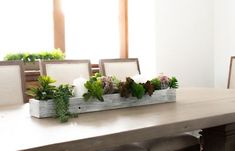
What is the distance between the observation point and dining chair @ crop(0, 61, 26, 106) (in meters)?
2.10

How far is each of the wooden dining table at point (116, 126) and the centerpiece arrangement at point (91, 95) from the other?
4 centimetres

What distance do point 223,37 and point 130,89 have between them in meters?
2.86

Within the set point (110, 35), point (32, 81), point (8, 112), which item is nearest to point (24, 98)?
point (8, 112)

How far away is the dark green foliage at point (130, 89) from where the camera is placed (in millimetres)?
1625

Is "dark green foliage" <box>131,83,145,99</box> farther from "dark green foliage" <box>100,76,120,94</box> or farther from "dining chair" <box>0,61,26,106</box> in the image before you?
"dining chair" <box>0,61,26,106</box>

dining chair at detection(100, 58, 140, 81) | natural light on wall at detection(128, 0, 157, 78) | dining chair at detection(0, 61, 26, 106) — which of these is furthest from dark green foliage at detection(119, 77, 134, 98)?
natural light on wall at detection(128, 0, 157, 78)

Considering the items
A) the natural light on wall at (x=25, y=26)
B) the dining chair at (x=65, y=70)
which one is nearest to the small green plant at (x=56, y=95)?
the dining chair at (x=65, y=70)

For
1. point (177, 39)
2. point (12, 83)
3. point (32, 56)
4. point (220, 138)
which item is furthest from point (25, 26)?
point (220, 138)

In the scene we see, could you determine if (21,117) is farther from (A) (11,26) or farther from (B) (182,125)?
(A) (11,26)

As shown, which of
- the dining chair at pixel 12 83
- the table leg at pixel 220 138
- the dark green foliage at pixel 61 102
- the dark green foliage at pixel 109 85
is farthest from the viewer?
the dining chair at pixel 12 83

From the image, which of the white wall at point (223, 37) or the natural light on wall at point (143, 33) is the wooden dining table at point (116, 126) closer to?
the natural light on wall at point (143, 33)

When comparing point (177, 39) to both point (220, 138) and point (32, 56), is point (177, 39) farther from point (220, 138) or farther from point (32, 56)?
point (220, 138)

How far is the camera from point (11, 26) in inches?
139

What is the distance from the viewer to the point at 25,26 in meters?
3.63
